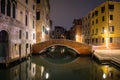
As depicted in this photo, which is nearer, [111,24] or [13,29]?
[13,29]

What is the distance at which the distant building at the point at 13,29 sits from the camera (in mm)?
16125

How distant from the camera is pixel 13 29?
717 inches

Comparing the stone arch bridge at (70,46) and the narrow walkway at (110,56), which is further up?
the stone arch bridge at (70,46)

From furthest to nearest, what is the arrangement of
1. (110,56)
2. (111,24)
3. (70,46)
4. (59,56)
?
(111,24)
(59,56)
(70,46)
(110,56)

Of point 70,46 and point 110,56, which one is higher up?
point 70,46

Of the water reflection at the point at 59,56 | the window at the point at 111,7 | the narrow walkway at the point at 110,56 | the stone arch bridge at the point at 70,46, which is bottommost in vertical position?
the water reflection at the point at 59,56

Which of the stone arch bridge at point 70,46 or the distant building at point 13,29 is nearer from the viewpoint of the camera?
the distant building at point 13,29

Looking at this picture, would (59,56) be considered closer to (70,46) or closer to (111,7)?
Result: (70,46)

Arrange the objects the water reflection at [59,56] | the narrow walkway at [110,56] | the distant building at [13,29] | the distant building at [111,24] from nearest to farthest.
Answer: the distant building at [13,29] → the narrow walkway at [110,56] → the water reflection at [59,56] → the distant building at [111,24]

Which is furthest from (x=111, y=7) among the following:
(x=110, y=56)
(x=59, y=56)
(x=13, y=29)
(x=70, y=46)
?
(x=13, y=29)

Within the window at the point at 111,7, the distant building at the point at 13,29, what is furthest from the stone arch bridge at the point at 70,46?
the window at the point at 111,7

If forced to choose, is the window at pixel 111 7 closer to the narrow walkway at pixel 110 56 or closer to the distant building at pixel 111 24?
the distant building at pixel 111 24

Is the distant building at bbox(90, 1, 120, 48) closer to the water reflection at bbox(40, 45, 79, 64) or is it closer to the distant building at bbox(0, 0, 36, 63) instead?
the water reflection at bbox(40, 45, 79, 64)

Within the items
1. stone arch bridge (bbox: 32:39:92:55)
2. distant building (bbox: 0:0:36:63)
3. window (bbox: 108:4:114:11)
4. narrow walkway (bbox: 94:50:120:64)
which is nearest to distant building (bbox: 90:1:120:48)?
window (bbox: 108:4:114:11)
